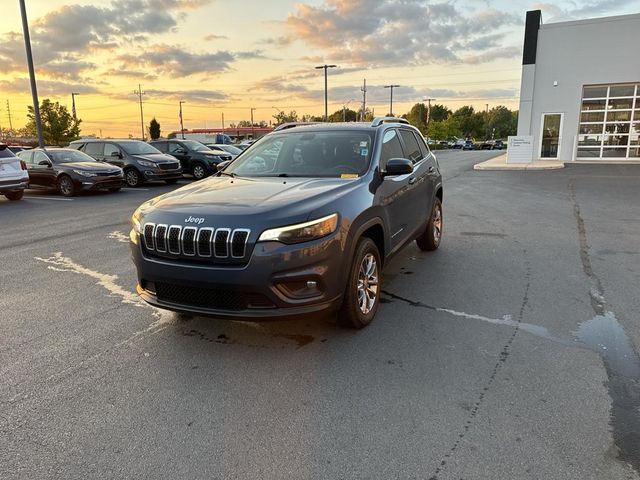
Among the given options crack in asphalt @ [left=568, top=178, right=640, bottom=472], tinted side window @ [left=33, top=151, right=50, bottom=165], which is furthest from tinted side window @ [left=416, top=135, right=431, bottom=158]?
tinted side window @ [left=33, top=151, right=50, bottom=165]

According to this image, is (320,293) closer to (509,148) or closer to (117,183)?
(117,183)

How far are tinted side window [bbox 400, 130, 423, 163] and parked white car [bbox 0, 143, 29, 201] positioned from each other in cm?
1146

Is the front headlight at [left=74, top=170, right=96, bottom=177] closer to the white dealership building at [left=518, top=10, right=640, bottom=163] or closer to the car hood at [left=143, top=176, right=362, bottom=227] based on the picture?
the car hood at [left=143, top=176, right=362, bottom=227]

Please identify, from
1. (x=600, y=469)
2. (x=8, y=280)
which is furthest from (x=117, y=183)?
(x=600, y=469)

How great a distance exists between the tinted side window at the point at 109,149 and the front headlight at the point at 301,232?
50.7ft

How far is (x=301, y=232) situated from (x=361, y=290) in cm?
97

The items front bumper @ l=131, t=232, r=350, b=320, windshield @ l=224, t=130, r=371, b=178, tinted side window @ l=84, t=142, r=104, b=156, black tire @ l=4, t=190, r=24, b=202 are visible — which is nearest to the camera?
front bumper @ l=131, t=232, r=350, b=320

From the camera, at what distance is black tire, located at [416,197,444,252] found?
6707mm

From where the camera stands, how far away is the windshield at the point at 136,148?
1695cm

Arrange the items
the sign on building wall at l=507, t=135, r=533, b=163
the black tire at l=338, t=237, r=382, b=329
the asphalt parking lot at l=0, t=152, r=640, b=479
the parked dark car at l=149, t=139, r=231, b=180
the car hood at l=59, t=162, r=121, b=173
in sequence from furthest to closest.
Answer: the sign on building wall at l=507, t=135, r=533, b=163, the parked dark car at l=149, t=139, r=231, b=180, the car hood at l=59, t=162, r=121, b=173, the black tire at l=338, t=237, r=382, b=329, the asphalt parking lot at l=0, t=152, r=640, b=479

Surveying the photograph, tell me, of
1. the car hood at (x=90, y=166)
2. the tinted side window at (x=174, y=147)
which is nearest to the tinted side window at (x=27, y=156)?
the car hood at (x=90, y=166)

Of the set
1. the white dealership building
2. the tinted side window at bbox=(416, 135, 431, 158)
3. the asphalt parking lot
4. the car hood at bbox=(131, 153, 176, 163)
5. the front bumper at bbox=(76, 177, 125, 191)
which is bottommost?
the asphalt parking lot

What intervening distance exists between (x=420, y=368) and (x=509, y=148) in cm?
2291

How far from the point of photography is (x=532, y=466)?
2506 mm
